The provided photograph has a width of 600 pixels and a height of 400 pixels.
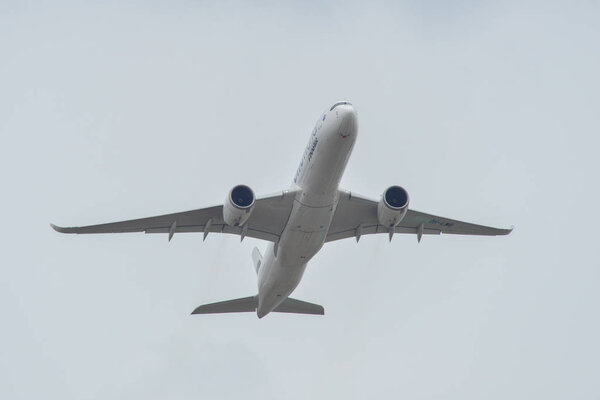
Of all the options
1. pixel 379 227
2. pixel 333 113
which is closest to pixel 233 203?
pixel 333 113

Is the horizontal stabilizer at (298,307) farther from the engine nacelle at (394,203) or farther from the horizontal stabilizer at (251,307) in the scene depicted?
the engine nacelle at (394,203)

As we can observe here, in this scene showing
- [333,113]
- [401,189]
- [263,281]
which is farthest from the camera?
[263,281]

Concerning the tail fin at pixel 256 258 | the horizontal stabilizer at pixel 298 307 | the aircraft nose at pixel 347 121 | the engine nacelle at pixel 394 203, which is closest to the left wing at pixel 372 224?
the engine nacelle at pixel 394 203

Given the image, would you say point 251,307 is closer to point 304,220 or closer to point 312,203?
point 304,220

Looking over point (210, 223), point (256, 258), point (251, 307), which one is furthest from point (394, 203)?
point (256, 258)

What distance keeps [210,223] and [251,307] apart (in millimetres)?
6246

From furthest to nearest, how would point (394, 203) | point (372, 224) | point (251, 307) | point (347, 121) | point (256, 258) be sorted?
point (256, 258) < point (251, 307) < point (372, 224) < point (394, 203) < point (347, 121)

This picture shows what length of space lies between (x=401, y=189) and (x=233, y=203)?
6.88m

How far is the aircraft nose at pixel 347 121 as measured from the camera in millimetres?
32656

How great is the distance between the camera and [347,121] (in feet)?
107

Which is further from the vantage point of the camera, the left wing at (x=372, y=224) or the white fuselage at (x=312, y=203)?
the left wing at (x=372, y=224)

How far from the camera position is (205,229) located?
38.3m

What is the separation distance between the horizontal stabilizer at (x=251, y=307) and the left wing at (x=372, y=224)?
4.71m

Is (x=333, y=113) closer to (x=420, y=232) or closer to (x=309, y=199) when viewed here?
(x=309, y=199)
